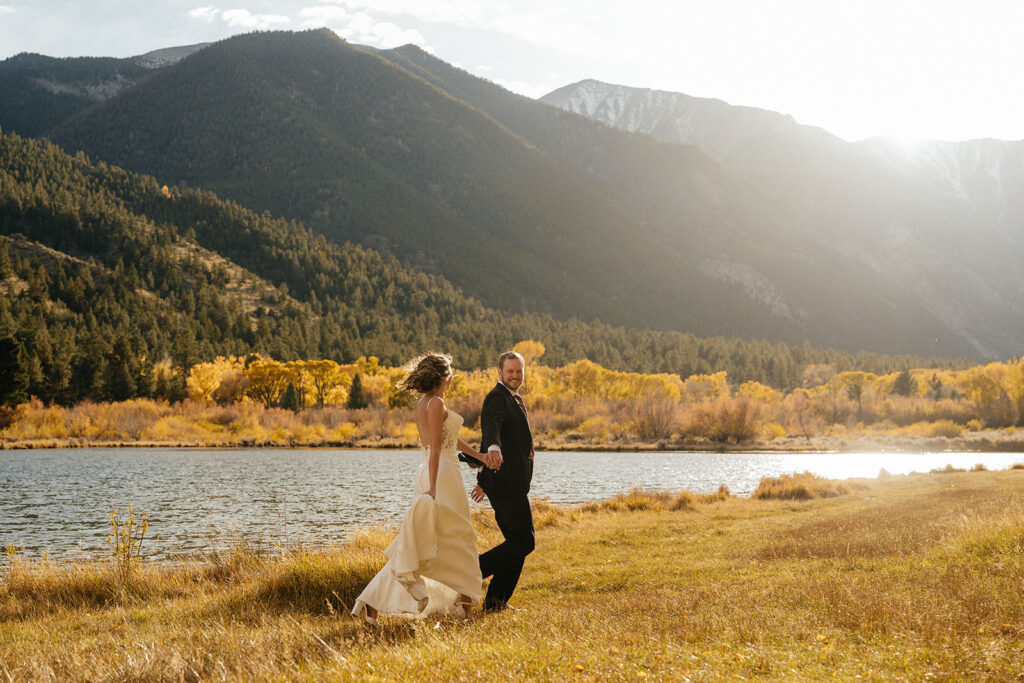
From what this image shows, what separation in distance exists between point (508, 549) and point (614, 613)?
4.66ft

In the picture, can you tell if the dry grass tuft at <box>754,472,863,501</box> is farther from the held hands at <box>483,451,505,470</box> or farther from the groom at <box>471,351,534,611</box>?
the held hands at <box>483,451,505,470</box>

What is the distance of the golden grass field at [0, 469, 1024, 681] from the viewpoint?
18.3 feet

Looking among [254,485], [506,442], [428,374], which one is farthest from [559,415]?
[428,374]

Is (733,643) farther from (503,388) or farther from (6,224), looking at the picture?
(6,224)

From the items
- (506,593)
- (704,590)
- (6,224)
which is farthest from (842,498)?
(6,224)

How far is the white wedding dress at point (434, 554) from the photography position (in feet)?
23.0

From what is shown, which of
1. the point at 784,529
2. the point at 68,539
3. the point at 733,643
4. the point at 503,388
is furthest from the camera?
the point at 68,539

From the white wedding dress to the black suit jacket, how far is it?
316 millimetres

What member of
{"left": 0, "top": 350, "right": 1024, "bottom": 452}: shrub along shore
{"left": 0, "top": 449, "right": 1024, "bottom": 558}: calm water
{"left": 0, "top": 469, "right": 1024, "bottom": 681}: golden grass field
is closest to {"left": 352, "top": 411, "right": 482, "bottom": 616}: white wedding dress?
Answer: {"left": 0, "top": 469, "right": 1024, "bottom": 681}: golden grass field

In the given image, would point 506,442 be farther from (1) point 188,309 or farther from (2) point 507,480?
(1) point 188,309

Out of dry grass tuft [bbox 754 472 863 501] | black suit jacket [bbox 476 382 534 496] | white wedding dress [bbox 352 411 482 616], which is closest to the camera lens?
white wedding dress [bbox 352 411 482 616]

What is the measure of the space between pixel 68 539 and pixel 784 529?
812 inches

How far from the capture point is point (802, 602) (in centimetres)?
847

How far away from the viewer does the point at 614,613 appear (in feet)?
26.3
